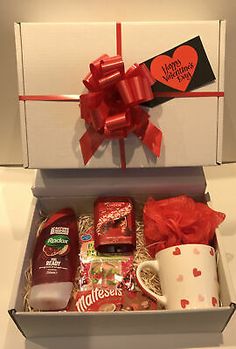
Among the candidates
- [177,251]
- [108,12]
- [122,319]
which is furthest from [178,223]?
[108,12]

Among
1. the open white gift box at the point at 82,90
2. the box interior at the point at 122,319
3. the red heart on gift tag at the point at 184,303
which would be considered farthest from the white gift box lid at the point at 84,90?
the red heart on gift tag at the point at 184,303

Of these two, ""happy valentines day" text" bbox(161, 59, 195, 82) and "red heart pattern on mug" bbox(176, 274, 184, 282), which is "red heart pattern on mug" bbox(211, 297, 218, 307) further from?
""happy valentines day" text" bbox(161, 59, 195, 82)

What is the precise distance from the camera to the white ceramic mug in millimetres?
805

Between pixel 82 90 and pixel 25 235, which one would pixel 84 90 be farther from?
pixel 25 235

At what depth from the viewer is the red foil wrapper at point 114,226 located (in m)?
0.94

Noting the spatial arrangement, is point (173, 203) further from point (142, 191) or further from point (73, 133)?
point (73, 133)

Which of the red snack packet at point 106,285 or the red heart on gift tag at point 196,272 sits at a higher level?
the red heart on gift tag at point 196,272

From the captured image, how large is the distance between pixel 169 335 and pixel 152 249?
0.17 meters

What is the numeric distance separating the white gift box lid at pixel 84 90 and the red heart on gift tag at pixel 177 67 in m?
0.02

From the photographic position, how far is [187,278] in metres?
0.81

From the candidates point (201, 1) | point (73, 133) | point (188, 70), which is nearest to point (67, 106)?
point (73, 133)

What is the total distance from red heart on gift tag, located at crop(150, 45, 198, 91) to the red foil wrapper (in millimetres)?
259

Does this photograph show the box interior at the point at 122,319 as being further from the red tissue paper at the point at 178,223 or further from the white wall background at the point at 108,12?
the white wall background at the point at 108,12

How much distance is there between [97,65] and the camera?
85 centimetres
